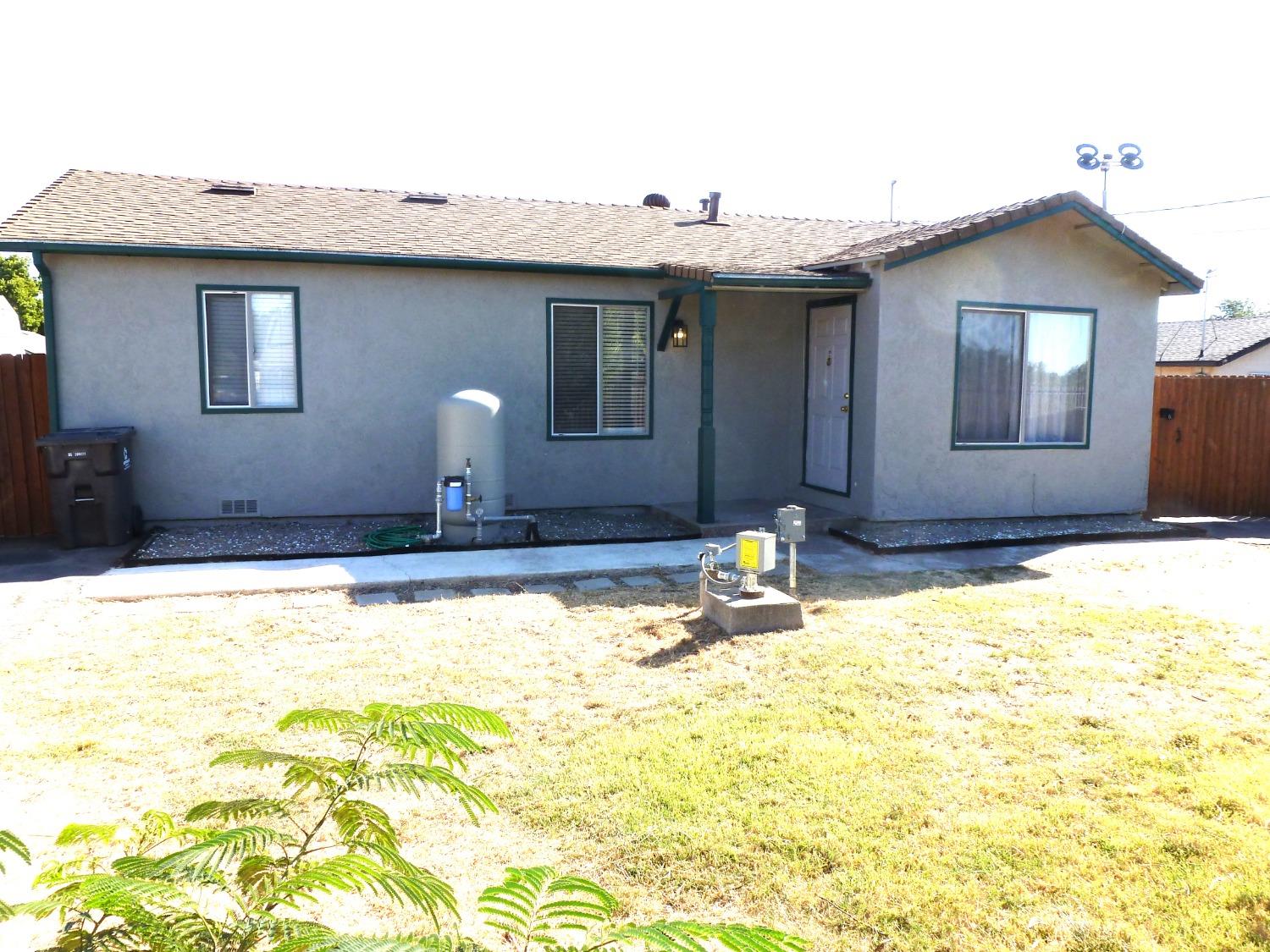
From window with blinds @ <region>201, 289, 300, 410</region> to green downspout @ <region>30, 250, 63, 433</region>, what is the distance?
133cm

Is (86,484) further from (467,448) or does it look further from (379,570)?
(467,448)

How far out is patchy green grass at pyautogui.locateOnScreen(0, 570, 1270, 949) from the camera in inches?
124

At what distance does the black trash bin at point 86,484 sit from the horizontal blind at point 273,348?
1.46 m

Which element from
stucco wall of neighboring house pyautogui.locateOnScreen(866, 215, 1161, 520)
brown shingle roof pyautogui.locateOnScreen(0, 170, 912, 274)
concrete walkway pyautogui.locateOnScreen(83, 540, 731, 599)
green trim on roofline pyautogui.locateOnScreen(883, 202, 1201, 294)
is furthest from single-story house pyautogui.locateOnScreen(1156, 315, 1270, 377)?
concrete walkway pyautogui.locateOnScreen(83, 540, 731, 599)

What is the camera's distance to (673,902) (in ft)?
10.1

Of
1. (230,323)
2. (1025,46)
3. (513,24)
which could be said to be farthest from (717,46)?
(230,323)

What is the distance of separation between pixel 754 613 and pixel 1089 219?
684 centimetres

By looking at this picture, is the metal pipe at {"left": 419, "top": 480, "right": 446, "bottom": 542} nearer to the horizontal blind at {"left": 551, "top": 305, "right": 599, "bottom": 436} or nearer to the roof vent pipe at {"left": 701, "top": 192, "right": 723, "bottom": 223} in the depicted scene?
the horizontal blind at {"left": 551, "top": 305, "right": 599, "bottom": 436}

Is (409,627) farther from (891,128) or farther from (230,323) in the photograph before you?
(891,128)

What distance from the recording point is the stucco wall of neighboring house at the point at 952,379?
32.4 feet

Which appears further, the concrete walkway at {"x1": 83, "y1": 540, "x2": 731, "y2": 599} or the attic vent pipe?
the attic vent pipe

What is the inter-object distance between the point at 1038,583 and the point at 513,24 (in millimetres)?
6507

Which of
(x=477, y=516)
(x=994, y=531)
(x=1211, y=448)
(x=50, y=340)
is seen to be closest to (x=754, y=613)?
(x=477, y=516)

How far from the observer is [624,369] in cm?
1091
